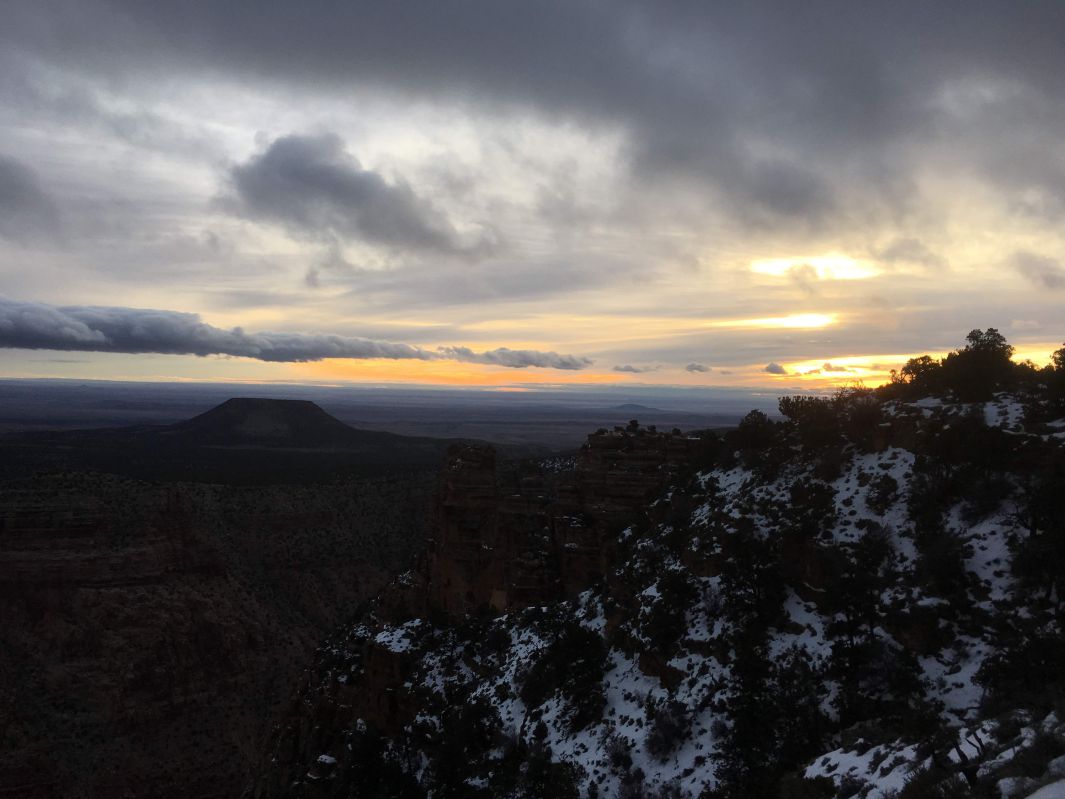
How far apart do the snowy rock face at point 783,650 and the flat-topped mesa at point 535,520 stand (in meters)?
1.51

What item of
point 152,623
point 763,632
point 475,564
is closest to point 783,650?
point 763,632

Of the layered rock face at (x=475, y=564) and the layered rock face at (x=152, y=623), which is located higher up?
the layered rock face at (x=475, y=564)

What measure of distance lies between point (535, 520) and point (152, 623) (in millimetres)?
31366

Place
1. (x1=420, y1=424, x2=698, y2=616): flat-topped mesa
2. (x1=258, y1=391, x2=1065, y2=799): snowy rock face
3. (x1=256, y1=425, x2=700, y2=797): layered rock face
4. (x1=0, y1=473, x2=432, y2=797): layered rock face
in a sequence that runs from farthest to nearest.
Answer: (x1=0, y1=473, x2=432, y2=797): layered rock face < (x1=420, y1=424, x2=698, y2=616): flat-topped mesa < (x1=256, y1=425, x2=700, y2=797): layered rock face < (x1=258, y1=391, x2=1065, y2=799): snowy rock face

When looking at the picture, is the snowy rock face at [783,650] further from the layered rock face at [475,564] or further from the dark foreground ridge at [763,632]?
the layered rock face at [475,564]

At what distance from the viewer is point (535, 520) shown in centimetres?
3058

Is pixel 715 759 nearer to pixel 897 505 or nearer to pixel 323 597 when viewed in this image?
pixel 897 505

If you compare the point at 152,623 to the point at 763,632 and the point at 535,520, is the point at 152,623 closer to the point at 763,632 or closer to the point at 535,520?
the point at 535,520

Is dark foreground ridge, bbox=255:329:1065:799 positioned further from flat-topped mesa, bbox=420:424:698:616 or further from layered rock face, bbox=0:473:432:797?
layered rock face, bbox=0:473:432:797

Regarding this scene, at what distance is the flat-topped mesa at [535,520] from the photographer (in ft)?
90.6

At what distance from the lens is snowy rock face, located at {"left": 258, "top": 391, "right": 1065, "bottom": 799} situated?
1391 cm

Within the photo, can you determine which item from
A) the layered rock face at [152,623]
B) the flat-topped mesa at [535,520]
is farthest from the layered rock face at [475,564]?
the layered rock face at [152,623]

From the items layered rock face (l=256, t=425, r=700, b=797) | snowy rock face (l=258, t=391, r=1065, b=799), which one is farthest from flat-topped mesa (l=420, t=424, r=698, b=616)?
snowy rock face (l=258, t=391, r=1065, b=799)

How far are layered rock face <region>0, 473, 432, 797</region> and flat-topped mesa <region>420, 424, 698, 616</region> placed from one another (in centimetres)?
1859
